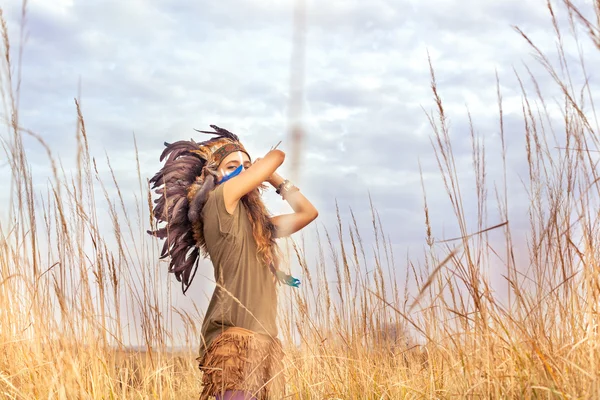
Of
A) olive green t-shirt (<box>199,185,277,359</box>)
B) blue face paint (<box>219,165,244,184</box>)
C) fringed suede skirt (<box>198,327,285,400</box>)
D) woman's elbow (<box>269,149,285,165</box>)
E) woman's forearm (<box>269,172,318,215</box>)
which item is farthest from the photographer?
woman's forearm (<box>269,172,318,215</box>)

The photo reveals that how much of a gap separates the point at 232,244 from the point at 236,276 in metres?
0.13

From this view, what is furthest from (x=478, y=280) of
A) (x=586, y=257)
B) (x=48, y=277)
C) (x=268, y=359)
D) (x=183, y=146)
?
(x=48, y=277)

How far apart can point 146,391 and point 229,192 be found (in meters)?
0.90

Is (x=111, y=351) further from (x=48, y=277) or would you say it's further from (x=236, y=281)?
(x=236, y=281)

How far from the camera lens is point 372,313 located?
3.07m

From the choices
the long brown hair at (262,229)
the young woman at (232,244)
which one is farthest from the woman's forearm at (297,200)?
the long brown hair at (262,229)

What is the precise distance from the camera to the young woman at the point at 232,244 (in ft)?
7.47

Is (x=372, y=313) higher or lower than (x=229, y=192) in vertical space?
lower

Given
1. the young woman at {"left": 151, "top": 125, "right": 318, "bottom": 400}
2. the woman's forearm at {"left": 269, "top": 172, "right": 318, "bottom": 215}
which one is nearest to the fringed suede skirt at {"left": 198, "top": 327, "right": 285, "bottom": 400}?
the young woman at {"left": 151, "top": 125, "right": 318, "bottom": 400}

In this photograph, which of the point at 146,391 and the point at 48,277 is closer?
the point at 146,391

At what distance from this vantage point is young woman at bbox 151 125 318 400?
2.28 m

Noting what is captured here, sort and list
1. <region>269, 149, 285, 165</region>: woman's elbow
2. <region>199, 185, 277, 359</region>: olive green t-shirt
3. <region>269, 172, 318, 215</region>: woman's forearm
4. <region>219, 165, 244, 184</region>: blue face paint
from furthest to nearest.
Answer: <region>269, 172, 318, 215</region>: woman's forearm
<region>219, 165, 244, 184</region>: blue face paint
<region>269, 149, 285, 165</region>: woman's elbow
<region>199, 185, 277, 359</region>: olive green t-shirt

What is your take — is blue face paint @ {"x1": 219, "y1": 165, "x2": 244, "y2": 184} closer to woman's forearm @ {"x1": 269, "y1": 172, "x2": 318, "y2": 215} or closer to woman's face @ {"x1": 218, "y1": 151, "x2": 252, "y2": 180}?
woman's face @ {"x1": 218, "y1": 151, "x2": 252, "y2": 180}

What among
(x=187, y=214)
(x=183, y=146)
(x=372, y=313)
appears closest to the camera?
(x=187, y=214)
